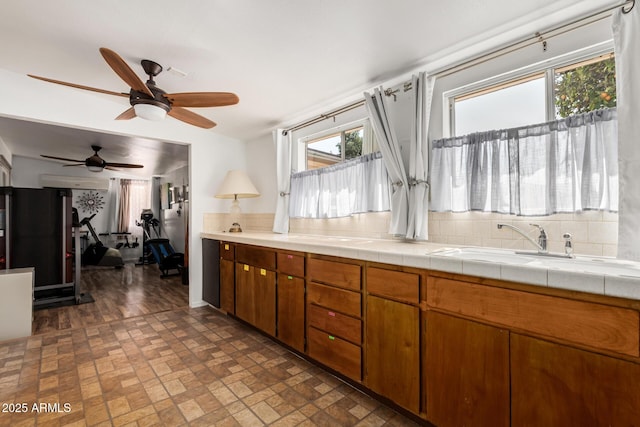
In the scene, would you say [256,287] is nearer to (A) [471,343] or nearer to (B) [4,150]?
(A) [471,343]

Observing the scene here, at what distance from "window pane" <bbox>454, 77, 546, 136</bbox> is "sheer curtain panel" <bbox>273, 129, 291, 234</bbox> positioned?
79.4 inches

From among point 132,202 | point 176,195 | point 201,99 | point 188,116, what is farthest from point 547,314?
point 132,202

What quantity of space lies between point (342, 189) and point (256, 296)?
1366 millimetres

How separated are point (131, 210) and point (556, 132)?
359 inches

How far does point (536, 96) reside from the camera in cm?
193

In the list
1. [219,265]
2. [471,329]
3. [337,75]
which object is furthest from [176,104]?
[471,329]

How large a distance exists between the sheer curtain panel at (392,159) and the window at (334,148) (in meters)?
0.52

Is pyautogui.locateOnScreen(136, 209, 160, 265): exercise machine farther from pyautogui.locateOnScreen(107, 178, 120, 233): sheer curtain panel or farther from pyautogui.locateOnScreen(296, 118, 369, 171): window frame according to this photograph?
pyautogui.locateOnScreen(296, 118, 369, 171): window frame

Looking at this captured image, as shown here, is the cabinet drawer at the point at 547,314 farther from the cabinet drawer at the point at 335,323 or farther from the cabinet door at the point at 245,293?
the cabinet door at the point at 245,293

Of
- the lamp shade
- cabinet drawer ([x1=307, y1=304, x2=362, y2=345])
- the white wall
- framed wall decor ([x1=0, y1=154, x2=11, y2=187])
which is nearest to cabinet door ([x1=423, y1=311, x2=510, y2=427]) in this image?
cabinet drawer ([x1=307, y1=304, x2=362, y2=345])

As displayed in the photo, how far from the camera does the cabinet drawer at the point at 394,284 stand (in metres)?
1.64

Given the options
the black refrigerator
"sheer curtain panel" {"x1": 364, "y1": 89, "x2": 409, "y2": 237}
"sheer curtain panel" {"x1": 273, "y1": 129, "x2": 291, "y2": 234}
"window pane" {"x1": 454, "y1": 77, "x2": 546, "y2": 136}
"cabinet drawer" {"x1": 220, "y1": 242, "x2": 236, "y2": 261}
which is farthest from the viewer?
the black refrigerator

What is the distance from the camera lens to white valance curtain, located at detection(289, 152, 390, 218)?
2.67 metres

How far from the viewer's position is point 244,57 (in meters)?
2.33
